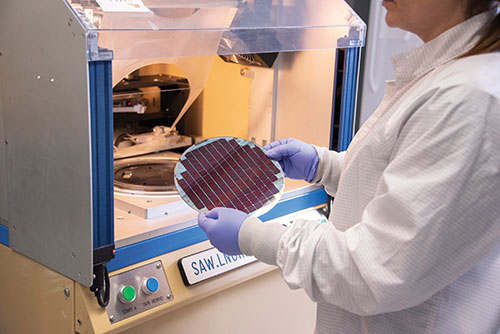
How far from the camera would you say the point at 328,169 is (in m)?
1.58

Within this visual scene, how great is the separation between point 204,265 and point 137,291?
22cm

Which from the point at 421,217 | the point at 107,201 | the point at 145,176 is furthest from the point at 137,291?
the point at 421,217

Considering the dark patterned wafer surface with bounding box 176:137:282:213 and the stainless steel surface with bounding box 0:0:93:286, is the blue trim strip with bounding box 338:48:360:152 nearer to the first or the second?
the dark patterned wafer surface with bounding box 176:137:282:213

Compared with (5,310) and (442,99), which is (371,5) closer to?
(442,99)

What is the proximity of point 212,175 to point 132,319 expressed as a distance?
16.6 inches

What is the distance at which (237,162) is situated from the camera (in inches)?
61.7

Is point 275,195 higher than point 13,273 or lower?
higher

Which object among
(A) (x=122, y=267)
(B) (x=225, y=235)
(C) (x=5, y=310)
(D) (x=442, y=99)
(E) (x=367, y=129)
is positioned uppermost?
(D) (x=442, y=99)

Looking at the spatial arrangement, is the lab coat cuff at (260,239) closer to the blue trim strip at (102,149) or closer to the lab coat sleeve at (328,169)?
the blue trim strip at (102,149)

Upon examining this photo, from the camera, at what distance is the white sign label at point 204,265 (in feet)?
4.91

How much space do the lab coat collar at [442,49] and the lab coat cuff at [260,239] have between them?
1.38 ft

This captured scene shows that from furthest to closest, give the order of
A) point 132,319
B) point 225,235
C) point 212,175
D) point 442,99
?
point 212,175, point 132,319, point 225,235, point 442,99

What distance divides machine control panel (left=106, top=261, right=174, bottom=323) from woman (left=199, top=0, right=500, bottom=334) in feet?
1.02

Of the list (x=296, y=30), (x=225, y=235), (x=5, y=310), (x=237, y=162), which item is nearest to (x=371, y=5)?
(x=296, y=30)
